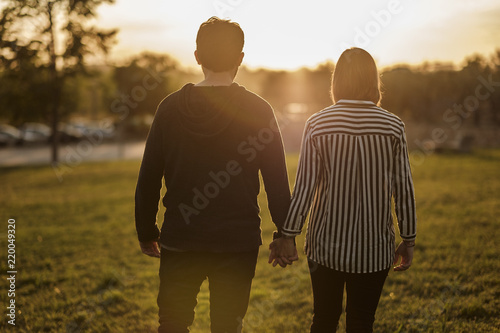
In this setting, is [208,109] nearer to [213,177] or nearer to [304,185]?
[213,177]

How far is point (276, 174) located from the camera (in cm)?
241

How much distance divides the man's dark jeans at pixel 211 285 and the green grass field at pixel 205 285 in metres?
1.91

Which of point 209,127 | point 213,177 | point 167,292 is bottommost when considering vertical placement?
point 167,292

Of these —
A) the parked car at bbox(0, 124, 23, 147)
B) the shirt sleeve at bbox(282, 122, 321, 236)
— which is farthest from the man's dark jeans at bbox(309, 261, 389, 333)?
the parked car at bbox(0, 124, 23, 147)

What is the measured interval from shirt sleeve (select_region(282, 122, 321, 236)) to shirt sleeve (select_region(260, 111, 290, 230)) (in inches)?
1.9

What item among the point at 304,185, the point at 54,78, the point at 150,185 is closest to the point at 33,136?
the point at 54,78

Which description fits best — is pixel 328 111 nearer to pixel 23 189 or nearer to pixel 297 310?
pixel 297 310

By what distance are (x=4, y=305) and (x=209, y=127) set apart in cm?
400

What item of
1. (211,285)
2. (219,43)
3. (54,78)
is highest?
(54,78)

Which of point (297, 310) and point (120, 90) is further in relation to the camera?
point (120, 90)

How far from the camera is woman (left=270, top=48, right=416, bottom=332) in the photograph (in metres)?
2.29

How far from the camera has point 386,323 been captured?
4.11 meters

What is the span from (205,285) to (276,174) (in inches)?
149

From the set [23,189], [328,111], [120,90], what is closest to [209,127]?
[328,111]
